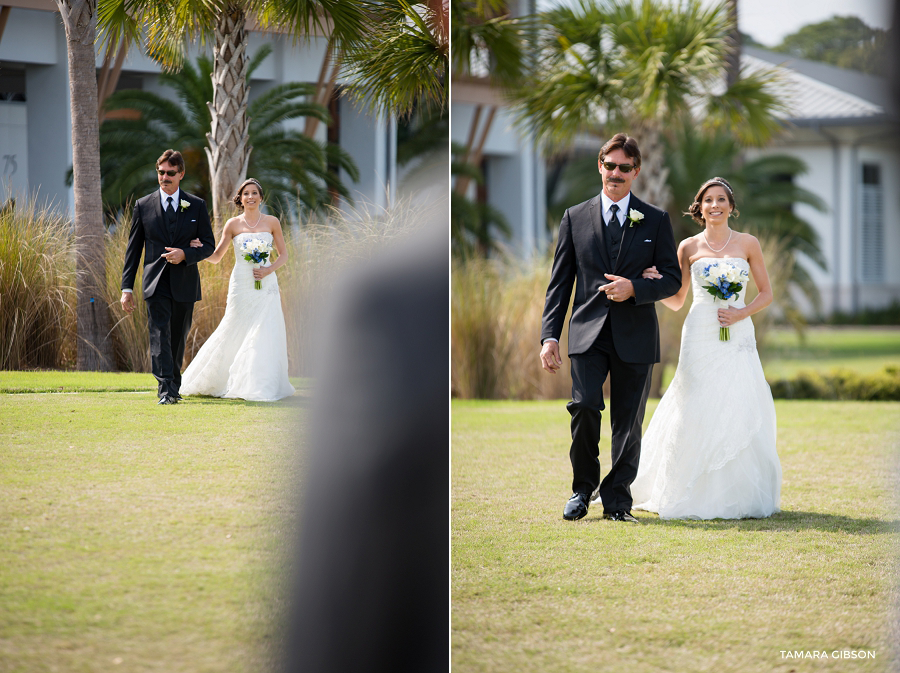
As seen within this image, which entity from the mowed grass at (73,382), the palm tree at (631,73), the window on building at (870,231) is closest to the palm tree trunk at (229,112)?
the mowed grass at (73,382)

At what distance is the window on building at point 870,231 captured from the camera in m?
10.1

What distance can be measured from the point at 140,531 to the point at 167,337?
2.16 feet

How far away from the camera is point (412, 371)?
304 centimetres

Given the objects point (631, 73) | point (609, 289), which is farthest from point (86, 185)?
point (631, 73)

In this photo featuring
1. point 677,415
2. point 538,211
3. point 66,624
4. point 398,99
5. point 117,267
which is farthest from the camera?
point 538,211

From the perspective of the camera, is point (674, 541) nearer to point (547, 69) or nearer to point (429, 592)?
point (429, 592)

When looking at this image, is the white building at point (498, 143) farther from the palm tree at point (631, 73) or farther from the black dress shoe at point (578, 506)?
the black dress shoe at point (578, 506)

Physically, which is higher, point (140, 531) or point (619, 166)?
point (619, 166)

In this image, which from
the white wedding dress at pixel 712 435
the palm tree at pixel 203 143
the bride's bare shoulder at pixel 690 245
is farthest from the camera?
the bride's bare shoulder at pixel 690 245

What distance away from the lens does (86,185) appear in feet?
8.87

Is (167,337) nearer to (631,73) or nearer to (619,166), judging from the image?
(619,166)

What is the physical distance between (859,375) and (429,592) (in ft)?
21.6

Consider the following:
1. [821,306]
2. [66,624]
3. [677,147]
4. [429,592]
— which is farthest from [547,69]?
[821,306]

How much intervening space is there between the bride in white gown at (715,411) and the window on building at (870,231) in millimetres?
6713
